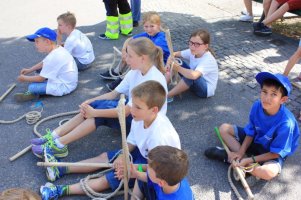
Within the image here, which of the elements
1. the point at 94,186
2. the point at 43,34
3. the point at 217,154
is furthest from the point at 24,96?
the point at 217,154

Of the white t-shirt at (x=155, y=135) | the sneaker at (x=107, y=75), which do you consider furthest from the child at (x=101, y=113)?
the sneaker at (x=107, y=75)

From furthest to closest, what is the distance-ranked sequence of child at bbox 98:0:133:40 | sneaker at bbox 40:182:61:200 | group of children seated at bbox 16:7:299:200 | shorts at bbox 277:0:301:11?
1. child at bbox 98:0:133:40
2. shorts at bbox 277:0:301:11
3. sneaker at bbox 40:182:61:200
4. group of children seated at bbox 16:7:299:200

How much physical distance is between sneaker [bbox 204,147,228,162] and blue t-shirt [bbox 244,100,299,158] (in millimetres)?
322

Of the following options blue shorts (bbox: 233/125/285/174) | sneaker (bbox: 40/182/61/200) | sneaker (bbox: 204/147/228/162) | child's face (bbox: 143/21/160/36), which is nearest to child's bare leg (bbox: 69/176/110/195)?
sneaker (bbox: 40/182/61/200)

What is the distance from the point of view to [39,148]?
2986mm

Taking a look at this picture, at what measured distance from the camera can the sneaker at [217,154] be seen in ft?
9.91

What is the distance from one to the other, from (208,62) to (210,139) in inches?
36.0

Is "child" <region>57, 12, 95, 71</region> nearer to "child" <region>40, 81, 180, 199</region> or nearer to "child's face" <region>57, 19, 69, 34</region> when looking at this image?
"child's face" <region>57, 19, 69, 34</region>

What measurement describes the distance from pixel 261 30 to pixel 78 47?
322 cm

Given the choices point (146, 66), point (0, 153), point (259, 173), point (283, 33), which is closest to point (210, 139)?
point (259, 173)

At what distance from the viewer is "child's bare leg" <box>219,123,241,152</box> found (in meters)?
3.11

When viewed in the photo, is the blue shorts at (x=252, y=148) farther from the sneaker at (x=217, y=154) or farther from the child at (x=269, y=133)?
the sneaker at (x=217, y=154)

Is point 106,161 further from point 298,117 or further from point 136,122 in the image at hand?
point 298,117

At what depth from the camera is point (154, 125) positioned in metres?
2.49
